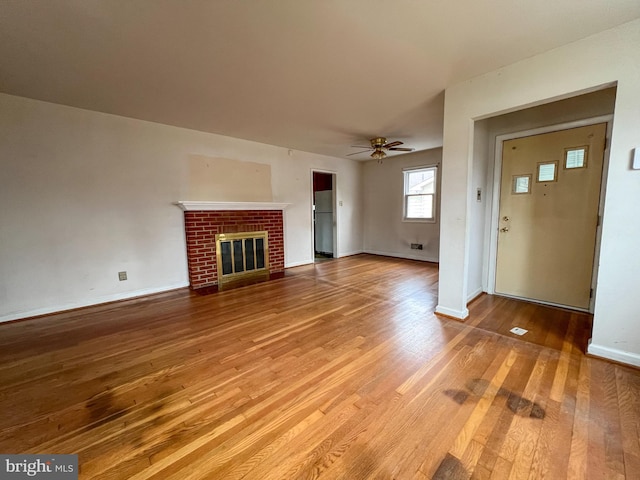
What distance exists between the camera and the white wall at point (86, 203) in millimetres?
2812

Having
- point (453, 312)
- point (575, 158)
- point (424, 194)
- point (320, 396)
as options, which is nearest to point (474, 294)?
point (453, 312)

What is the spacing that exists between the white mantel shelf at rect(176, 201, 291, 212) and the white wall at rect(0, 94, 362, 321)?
0.21 m

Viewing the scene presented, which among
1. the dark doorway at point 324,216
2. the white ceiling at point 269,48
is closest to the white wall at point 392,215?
the dark doorway at point 324,216

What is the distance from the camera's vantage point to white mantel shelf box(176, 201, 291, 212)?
12.6ft

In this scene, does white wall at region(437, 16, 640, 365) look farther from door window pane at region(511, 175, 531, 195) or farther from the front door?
door window pane at region(511, 175, 531, 195)

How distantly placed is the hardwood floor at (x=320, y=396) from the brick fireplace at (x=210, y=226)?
121 cm

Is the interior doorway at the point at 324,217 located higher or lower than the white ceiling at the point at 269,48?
lower

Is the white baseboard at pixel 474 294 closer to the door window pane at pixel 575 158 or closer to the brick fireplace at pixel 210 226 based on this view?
the door window pane at pixel 575 158

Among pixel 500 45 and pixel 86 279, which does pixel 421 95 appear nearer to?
pixel 500 45

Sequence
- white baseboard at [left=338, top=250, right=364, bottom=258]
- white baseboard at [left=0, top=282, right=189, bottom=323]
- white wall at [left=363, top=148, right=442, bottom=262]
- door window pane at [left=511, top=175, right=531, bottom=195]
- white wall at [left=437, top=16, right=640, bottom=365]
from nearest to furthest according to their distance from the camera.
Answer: white wall at [left=437, top=16, right=640, bottom=365], white baseboard at [left=0, top=282, right=189, bottom=323], door window pane at [left=511, top=175, right=531, bottom=195], white wall at [left=363, top=148, right=442, bottom=262], white baseboard at [left=338, top=250, right=364, bottom=258]

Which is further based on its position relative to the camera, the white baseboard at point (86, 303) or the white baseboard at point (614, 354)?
the white baseboard at point (86, 303)

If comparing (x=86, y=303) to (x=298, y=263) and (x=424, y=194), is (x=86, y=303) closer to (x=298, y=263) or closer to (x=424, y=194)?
(x=298, y=263)

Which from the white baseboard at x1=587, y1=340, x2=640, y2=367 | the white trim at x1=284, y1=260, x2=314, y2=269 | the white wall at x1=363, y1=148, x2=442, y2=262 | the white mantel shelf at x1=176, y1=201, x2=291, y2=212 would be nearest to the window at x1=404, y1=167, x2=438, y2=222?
the white wall at x1=363, y1=148, x2=442, y2=262

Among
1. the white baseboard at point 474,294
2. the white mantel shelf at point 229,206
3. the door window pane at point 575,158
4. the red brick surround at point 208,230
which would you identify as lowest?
the white baseboard at point 474,294
